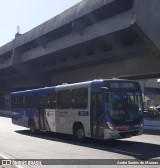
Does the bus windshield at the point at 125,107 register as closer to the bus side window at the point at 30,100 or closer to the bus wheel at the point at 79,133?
the bus wheel at the point at 79,133

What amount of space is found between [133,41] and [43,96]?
11435 millimetres

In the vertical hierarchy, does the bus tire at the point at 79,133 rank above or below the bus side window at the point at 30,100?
below

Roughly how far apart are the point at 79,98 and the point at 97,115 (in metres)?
1.81

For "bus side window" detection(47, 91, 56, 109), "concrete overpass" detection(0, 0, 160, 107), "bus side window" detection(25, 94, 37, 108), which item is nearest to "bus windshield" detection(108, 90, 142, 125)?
"bus side window" detection(47, 91, 56, 109)

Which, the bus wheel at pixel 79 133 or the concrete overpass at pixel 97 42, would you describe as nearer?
the bus wheel at pixel 79 133

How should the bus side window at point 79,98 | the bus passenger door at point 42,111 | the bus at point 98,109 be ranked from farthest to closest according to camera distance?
the bus passenger door at point 42,111
the bus side window at point 79,98
the bus at point 98,109

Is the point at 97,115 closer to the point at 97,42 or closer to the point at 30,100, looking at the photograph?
the point at 30,100

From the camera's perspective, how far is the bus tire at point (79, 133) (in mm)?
16469

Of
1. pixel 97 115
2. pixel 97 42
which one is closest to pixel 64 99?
pixel 97 115

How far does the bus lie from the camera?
48.2ft

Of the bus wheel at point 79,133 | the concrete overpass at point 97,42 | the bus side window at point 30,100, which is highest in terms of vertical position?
the concrete overpass at point 97,42

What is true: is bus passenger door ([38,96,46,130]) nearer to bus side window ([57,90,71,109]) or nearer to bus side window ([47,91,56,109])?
bus side window ([47,91,56,109])

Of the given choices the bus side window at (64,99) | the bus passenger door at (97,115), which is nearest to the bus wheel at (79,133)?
the bus passenger door at (97,115)

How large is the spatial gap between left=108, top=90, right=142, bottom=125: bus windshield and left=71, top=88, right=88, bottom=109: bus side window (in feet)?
5.42
